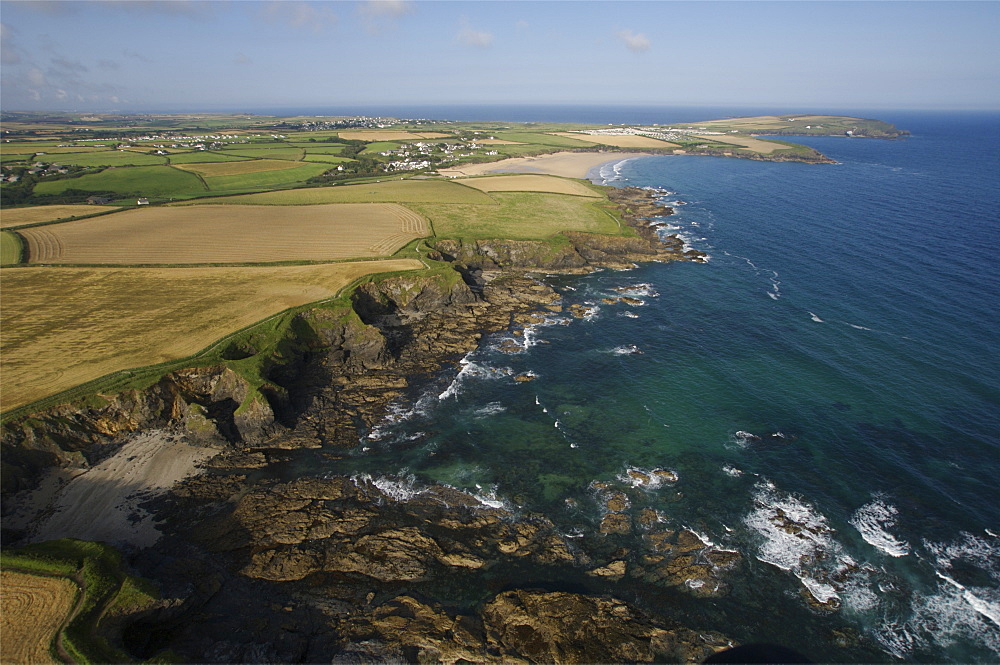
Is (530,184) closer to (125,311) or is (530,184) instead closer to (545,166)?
(545,166)

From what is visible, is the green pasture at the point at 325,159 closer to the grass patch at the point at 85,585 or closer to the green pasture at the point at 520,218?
the green pasture at the point at 520,218

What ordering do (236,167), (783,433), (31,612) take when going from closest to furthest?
(31,612), (783,433), (236,167)

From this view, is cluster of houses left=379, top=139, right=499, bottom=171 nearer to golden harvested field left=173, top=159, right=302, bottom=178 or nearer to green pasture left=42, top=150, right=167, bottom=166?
golden harvested field left=173, top=159, right=302, bottom=178

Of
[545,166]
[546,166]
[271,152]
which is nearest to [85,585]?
[545,166]

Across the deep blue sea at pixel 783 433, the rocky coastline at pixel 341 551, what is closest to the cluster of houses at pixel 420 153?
the deep blue sea at pixel 783 433

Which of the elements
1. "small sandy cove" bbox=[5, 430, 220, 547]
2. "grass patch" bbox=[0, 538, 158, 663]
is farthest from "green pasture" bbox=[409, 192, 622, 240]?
"grass patch" bbox=[0, 538, 158, 663]

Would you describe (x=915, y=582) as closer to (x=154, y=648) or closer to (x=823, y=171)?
(x=154, y=648)
